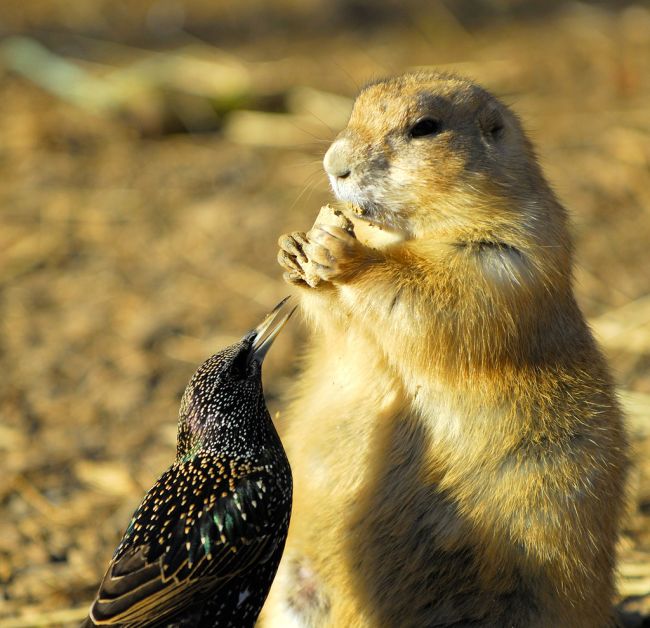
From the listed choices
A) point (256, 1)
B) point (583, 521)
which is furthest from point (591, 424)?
point (256, 1)

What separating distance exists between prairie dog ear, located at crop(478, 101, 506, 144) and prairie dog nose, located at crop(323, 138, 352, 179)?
1.58ft

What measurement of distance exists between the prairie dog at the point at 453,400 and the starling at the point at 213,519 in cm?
33

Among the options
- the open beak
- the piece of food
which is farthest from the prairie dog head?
the open beak

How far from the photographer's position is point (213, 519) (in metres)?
2.97

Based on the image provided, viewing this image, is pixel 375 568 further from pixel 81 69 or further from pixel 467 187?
pixel 81 69

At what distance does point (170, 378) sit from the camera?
5461 millimetres

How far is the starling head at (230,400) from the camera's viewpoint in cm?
321

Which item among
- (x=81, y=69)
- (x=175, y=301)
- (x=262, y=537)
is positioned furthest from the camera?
(x=81, y=69)

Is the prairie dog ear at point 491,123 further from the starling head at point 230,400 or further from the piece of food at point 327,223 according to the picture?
the starling head at point 230,400

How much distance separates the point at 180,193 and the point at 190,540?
187 inches

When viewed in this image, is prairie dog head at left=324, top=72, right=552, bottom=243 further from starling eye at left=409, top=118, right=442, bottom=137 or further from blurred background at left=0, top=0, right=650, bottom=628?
blurred background at left=0, top=0, right=650, bottom=628

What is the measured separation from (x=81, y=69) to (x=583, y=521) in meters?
6.86

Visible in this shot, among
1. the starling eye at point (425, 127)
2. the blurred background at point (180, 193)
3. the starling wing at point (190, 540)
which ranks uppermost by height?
the starling eye at point (425, 127)

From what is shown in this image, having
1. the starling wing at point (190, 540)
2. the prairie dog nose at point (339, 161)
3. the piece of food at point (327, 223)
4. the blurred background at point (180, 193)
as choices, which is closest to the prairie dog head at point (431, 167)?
the prairie dog nose at point (339, 161)
